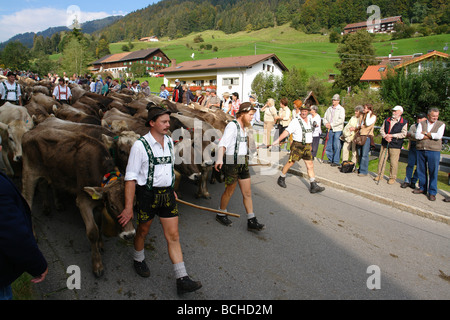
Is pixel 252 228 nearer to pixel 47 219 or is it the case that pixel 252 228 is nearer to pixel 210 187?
pixel 210 187

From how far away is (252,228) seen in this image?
5.16 m

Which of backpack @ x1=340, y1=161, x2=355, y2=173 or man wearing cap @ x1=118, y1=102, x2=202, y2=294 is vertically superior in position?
man wearing cap @ x1=118, y1=102, x2=202, y2=294

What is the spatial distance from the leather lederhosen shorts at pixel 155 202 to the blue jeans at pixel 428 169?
6609 millimetres

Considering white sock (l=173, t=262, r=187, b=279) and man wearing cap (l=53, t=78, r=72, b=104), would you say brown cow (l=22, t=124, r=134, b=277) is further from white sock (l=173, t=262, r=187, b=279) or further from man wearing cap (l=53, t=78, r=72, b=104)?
man wearing cap (l=53, t=78, r=72, b=104)

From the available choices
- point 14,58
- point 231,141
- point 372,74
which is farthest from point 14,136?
point 14,58

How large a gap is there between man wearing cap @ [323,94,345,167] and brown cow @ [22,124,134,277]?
25.3ft

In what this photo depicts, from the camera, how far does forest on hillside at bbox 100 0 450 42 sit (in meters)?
109

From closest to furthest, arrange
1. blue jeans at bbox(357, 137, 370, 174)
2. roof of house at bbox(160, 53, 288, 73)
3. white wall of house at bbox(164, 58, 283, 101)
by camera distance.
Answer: blue jeans at bbox(357, 137, 370, 174) < roof of house at bbox(160, 53, 288, 73) < white wall of house at bbox(164, 58, 283, 101)

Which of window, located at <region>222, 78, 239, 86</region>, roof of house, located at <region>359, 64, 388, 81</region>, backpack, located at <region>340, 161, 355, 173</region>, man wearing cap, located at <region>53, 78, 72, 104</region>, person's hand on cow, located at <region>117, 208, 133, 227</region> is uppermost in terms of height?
roof of house, located at <region>359, 64, 388, 81</region>

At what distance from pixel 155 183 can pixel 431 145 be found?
683 centimetres

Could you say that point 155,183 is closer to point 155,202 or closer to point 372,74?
point 155,202

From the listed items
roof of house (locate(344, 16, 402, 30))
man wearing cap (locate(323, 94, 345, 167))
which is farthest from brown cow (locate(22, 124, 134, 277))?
roof of house (locate(344, 16, 402, 30))

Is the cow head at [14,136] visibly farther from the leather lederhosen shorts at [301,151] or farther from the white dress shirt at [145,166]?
the leather lederhosen shorts at [301,151]

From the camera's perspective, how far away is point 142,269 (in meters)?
3.75
